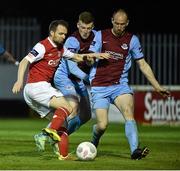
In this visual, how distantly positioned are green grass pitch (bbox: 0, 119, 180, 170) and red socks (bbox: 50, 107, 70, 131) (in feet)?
1.69

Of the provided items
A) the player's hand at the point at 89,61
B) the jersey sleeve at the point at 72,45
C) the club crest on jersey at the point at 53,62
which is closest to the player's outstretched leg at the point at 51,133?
the club crest on jersey at the point at 53,62

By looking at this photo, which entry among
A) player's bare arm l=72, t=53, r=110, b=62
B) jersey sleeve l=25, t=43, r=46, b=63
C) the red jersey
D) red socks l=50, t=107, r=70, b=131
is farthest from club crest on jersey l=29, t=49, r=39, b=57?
red socks l=50, t=107, r=70, b=131

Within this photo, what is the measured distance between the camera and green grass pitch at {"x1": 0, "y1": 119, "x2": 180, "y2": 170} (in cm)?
1239

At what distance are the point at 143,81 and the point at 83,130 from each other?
7.48m

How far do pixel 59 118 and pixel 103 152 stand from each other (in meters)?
2.08

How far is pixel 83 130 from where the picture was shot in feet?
74.1

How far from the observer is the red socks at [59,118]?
13.2 meters

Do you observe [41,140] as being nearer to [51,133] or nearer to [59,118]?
[51,133]

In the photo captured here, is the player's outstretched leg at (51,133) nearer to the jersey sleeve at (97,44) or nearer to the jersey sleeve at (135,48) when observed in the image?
the jersey sleeve at (97,44)

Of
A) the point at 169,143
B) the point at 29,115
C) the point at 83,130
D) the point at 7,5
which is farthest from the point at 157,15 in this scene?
the point at 169,143

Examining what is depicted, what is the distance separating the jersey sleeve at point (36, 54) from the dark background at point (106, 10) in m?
22.1

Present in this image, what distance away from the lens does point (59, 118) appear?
1323cm

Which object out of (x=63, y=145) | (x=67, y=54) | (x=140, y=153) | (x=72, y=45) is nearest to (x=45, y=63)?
(x=67, y=54)

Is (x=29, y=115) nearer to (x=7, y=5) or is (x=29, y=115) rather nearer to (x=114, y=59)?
(x=7, y=5)
